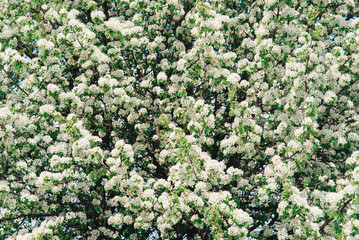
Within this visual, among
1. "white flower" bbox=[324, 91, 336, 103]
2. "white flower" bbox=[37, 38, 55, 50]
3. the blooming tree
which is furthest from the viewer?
"white flower" bbox=[37, 38, 55, 50]

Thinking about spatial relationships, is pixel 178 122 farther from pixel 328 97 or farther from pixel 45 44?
pixel 45 44

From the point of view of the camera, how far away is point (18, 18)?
12031mm

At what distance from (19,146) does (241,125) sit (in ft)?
21.3

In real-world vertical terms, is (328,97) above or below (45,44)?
below

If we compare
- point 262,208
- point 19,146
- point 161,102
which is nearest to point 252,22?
point 161,102

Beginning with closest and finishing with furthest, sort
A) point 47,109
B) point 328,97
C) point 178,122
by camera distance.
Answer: point 328,97 < point 47,109 < point 178,122

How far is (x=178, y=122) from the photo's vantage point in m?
11.0

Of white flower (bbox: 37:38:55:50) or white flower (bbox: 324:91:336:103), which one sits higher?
white flower (bbox: 37:38:55:50)

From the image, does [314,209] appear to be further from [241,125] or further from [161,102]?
[161,102]

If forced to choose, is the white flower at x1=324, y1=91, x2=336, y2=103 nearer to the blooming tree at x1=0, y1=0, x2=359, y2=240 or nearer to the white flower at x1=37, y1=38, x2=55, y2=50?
the blooming tree at x1=0, y1=0, x2=359, y2=240

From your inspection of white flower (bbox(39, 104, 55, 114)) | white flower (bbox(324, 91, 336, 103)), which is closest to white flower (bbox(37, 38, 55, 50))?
white flower (bbox(39, 104, 55, 114))

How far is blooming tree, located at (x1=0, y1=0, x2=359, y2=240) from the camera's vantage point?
9578 millimetres

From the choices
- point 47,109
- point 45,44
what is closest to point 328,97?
point 47,109

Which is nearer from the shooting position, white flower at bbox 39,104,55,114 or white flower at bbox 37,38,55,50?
white flower at bbox 39,104,55,114
